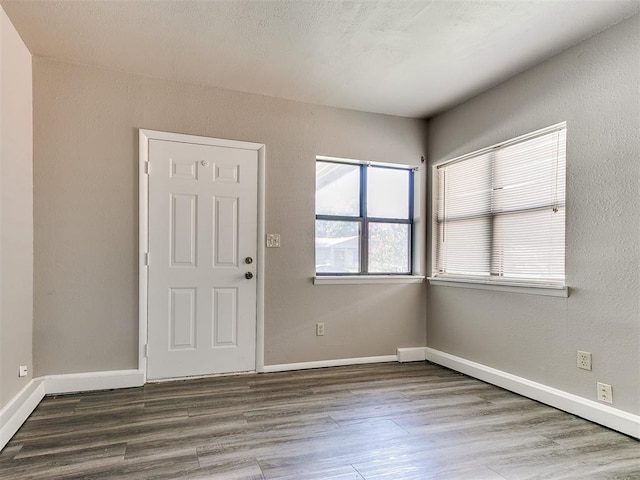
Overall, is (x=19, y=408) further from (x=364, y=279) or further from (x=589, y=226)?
(x=589, y=226)

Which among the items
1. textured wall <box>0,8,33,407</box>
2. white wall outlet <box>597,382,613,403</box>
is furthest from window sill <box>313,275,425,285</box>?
textured wall <box>0,8,33,407</box>

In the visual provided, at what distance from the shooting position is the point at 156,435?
Answer: 2.27 metres

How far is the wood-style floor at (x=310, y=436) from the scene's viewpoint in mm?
1909

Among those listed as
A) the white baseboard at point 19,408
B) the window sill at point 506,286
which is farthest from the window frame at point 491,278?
the white baseboard at point 19,408

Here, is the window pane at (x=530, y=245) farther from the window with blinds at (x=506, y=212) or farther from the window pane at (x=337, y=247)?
the window pane at (x=337, y=247)

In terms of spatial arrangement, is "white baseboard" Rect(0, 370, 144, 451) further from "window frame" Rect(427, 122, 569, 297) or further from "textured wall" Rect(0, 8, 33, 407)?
"window frame" Rect(427, 122, 569, 297)

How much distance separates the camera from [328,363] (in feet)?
12.2

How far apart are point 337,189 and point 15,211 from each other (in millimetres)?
2542

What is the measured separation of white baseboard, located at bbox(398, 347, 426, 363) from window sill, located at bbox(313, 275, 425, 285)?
2.25 feet

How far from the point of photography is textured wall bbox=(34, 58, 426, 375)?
9.60ft

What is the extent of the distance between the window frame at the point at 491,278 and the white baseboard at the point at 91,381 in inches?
111

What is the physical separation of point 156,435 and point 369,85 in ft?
9.72

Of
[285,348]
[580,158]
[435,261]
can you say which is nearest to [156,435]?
[285,348]

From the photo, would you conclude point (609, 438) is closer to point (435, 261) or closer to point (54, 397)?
point (435, 261)
